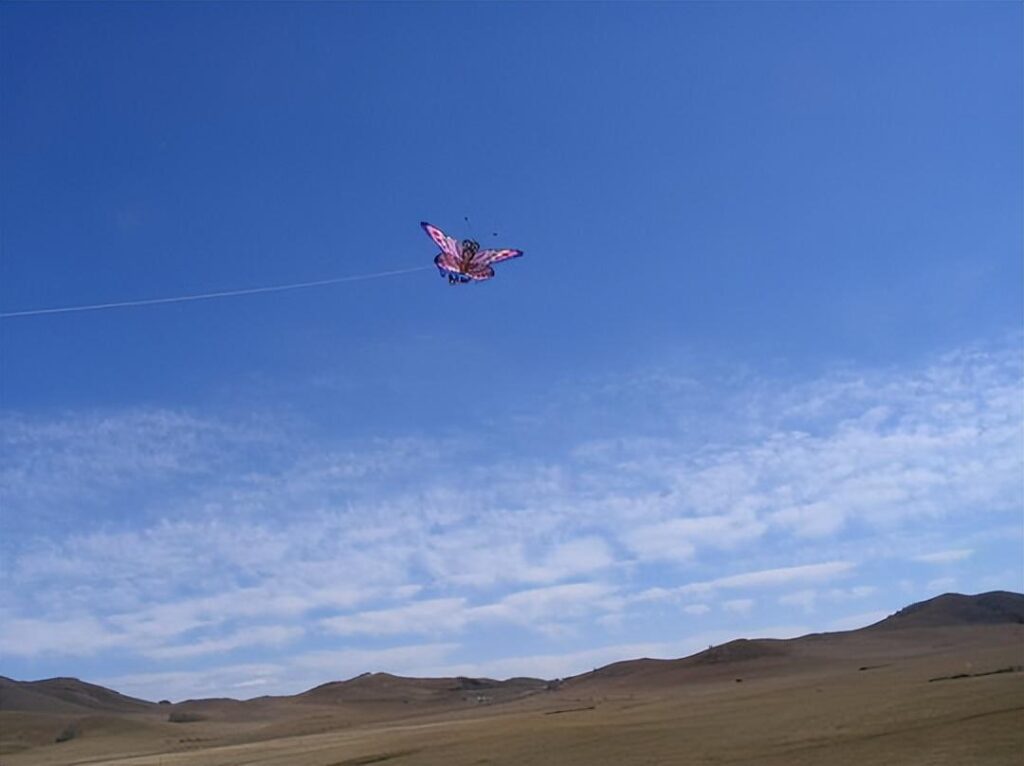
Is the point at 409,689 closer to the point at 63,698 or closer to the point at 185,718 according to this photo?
the point at 185,718

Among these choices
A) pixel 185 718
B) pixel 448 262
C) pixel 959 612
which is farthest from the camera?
pixel 185 718

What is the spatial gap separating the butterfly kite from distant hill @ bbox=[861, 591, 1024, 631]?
150ft

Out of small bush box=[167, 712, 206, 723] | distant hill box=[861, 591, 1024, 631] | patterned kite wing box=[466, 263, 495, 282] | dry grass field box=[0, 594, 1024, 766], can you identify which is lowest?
→ dry grass field box=[0, 594, 1024, 766]

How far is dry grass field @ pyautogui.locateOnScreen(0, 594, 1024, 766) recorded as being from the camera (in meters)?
18.2

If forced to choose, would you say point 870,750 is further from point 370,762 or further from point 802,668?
point 802,668

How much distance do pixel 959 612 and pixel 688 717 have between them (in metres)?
46.2

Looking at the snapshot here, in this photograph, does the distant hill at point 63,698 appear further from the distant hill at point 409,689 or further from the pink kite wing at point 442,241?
the pink kite wing at point 442,241

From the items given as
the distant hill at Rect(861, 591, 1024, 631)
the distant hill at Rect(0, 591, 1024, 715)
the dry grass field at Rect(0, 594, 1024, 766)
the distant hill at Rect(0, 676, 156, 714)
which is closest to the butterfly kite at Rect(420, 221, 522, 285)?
the dry grass field at Rect(0, 594, 1024, 766)

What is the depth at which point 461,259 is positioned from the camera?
92.2ft

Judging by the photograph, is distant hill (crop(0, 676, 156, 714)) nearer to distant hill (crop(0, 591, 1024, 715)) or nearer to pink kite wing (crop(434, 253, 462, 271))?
distant hill (crop(0, 591, 1024, 715))

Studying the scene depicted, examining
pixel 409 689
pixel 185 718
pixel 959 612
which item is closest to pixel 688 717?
pixel 959 612

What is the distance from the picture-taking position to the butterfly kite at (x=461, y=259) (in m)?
27.7

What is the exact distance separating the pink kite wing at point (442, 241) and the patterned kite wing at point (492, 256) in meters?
0.65

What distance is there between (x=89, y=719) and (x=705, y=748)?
4600cm
